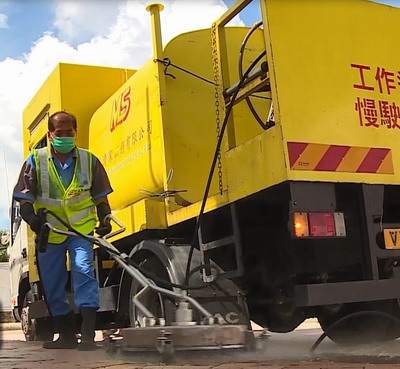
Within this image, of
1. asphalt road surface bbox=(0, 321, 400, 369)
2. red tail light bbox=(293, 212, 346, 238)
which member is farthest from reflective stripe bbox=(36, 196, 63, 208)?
red tail light bbox=(293, 212, 346, 238)

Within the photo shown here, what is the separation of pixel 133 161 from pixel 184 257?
1362 mm

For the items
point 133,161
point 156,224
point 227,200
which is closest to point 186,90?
point 133,161

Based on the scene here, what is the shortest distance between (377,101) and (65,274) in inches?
103

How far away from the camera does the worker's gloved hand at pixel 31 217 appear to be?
4.31m

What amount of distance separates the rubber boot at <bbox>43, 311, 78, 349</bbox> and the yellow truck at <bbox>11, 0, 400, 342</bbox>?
0.38 meters

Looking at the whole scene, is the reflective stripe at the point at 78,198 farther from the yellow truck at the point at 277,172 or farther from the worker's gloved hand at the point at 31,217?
the yellow truck at the point at 277,172

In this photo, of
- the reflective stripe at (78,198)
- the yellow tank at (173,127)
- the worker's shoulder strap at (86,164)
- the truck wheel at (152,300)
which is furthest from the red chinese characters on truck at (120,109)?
the truck wheel at (152,300)

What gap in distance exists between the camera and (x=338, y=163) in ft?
11.3

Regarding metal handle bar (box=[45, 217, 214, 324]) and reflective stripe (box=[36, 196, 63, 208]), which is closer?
metal handle bar (box=[45, 217, 214, 324])

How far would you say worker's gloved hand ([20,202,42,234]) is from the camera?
4.31m

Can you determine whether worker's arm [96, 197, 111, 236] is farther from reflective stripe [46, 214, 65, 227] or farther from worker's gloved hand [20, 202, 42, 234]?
worker's gloved hand [20, 202, 42, 234]

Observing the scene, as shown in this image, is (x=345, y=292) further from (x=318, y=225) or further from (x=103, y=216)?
(x=103, y=216)

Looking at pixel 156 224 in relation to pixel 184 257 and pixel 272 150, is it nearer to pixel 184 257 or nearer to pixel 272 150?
pixel 184 257

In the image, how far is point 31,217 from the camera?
170 inches
